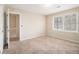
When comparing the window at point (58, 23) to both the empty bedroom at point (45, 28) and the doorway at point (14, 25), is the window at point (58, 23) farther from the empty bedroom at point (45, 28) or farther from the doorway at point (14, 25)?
the doorway at point (14, 25)

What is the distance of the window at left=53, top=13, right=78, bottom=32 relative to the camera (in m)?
4.51

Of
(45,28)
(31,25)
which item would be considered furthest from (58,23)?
(31,25)

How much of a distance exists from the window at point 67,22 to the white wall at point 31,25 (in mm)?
902

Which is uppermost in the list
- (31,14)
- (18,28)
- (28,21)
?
(31,14)

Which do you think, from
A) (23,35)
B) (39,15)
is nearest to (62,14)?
(39,15)

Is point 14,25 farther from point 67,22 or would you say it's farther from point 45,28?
point 67,22

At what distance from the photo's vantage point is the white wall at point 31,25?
391 cm

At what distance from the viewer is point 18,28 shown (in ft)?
16.0

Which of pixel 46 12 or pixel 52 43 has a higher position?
pixel 46 12

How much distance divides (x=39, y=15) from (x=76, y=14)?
1952 millimetres

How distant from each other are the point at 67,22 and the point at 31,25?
1.82 metres
